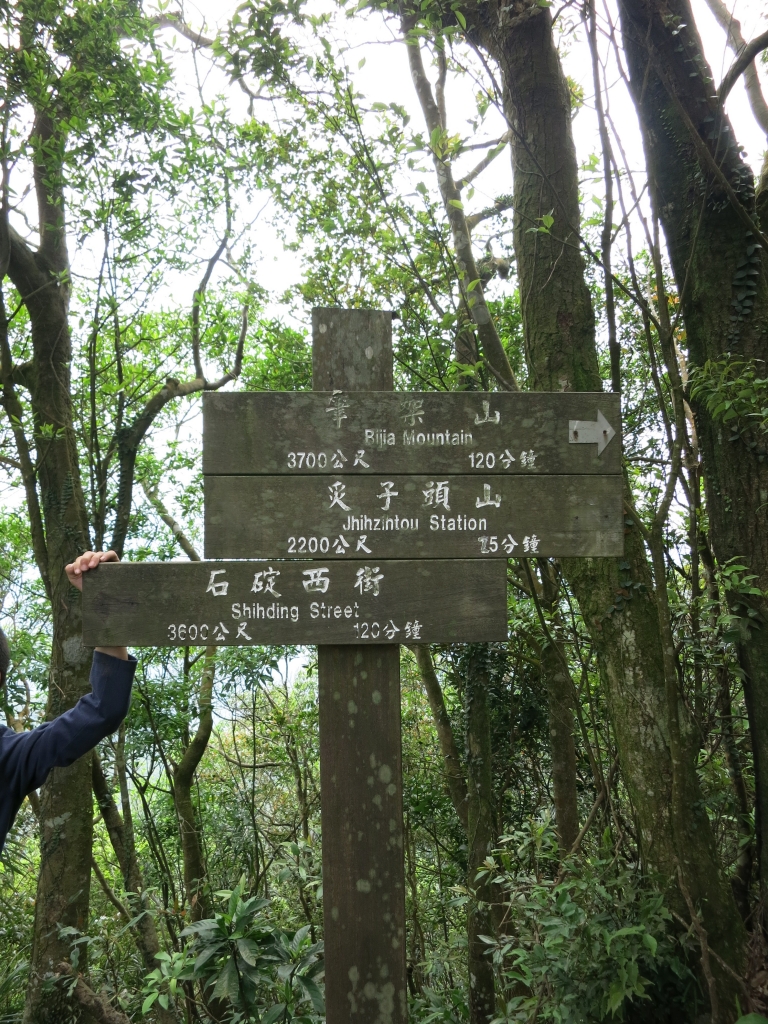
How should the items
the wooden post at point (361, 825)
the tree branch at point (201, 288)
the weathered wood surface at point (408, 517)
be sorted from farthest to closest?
1. the tree branch at point (201, 288)
2. the weathered wood surface at point (408, 517)
3. the wooden post at point (361, 825)

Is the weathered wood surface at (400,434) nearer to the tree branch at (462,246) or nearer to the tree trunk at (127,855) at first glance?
the tree branch at (462,246)

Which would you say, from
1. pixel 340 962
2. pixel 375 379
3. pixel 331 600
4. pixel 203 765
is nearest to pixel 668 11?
pixel 375 379

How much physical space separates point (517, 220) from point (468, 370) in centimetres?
101

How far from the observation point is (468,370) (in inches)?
117

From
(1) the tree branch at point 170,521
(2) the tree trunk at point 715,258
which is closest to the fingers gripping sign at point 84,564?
(2) the tree trunk at point 715,258

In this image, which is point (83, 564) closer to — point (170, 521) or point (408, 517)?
point (408, 517)

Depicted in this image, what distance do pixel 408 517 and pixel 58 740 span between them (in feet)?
3.44

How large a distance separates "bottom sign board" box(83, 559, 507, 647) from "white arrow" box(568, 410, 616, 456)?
468mm

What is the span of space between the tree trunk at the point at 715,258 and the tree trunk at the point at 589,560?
0.29 metres

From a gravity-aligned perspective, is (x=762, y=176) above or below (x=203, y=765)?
above

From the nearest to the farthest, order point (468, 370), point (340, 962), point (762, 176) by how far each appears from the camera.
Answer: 1. point (340, 962)
2. point (468, 370)
3. point (762, 176)

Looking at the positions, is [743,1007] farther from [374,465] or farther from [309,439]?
[309,439]

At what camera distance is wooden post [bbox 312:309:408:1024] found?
200 centimetres

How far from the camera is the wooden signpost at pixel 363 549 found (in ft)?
6.72
